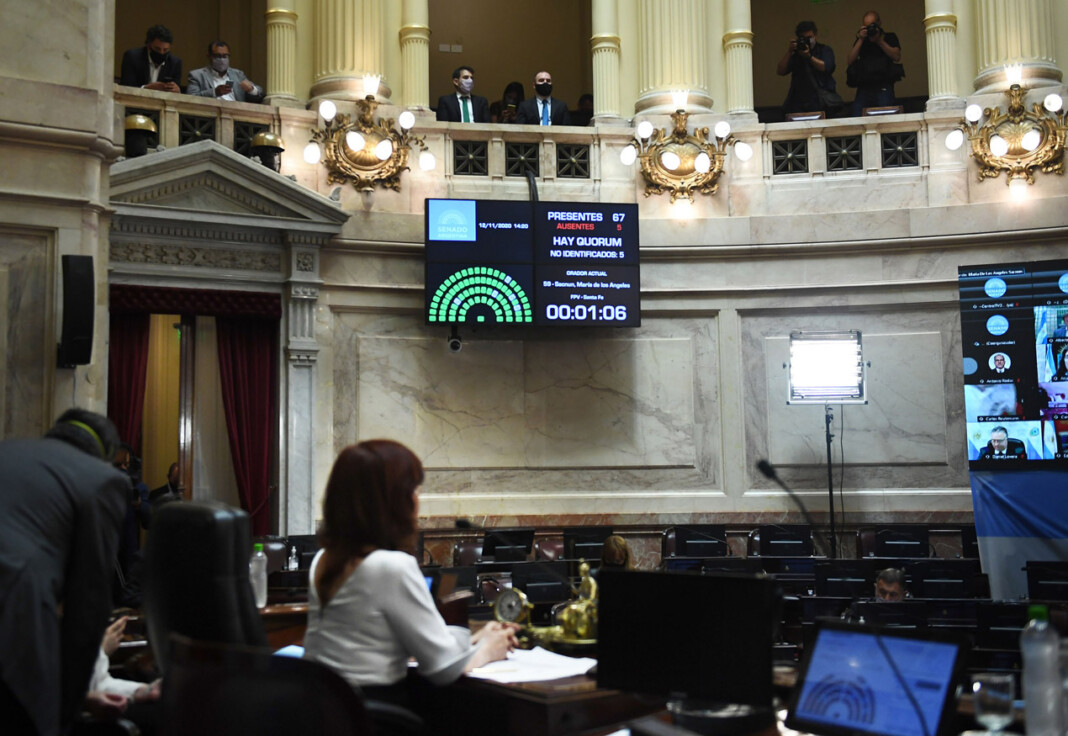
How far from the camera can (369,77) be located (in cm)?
1125

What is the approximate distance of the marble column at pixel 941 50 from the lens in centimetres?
1168

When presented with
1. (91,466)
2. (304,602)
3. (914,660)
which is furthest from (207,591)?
(304,602)

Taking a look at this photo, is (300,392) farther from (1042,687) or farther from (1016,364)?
(1042,687)

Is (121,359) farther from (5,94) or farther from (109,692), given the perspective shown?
(109,692)

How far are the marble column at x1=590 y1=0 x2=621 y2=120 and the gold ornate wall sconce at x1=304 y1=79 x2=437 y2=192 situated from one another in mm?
2074

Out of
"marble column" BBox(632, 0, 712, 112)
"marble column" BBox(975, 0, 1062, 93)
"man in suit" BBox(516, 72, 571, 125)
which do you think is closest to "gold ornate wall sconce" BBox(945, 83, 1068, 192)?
"marble column" BBox(975, 0, 1062, 93)

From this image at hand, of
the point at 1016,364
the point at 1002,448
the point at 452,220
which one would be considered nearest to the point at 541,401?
the point at 452,220

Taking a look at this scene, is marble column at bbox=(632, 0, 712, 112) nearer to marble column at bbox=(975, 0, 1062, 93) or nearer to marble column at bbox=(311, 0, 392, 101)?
marble column at bbox=(311, 0, 392, 101)

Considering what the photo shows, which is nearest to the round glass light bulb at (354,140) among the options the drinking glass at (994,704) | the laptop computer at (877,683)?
the laptop computer at (877,683)

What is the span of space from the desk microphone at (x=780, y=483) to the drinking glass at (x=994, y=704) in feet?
27.5

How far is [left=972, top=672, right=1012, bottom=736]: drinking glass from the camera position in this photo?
2.55m

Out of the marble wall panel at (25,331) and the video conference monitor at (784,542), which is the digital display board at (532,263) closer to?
the video conference monitor at (784,542)

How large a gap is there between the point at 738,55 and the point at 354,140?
4164 mm

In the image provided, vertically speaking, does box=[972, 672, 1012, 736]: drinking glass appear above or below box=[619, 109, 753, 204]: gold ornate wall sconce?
below
